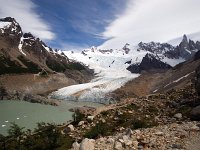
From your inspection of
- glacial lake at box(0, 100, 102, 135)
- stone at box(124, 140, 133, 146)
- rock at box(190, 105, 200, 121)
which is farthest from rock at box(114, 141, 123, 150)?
glacial lake at box(0, 100, 102, 135)

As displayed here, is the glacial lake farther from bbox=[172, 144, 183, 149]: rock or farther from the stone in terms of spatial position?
bbox=[172, 144, 183, 149]: rock

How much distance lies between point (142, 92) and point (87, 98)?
28.8 metres

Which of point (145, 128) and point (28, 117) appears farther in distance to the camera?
point (28, 117)

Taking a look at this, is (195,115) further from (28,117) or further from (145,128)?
(28,117)

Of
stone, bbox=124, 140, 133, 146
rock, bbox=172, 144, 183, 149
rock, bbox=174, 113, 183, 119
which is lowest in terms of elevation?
rock, bbox=172, 144, 183, 149

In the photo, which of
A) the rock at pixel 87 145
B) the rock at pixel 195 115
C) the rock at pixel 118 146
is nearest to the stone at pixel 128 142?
the rock at pixel 118 146

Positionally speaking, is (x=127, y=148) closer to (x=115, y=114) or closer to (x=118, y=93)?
(x=115, y=114)

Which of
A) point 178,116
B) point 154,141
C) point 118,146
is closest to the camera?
point 118,146

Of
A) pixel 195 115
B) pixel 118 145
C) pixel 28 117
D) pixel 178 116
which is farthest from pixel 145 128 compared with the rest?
pixel 28 117

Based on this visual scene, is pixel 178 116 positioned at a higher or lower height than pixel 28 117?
lower

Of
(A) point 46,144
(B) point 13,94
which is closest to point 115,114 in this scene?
(A) point 46,144

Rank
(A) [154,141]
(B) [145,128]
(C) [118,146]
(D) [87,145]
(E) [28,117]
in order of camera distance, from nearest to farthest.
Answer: (C) [118,146], (A) [154,141], (D) [87,145], (B) [145,128], (E) [28,117]

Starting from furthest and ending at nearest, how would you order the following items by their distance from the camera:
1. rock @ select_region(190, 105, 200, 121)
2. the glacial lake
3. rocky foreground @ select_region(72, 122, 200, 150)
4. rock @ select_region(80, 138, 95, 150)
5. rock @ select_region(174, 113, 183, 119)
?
1. the glacial lake
2. rock @ select_region(174, 113, 183, 119)
3. rock @ select_region(190, 105, 200, 121)
4. rock @ select_region(80, 138, 95, 150)
5. rocky foreground @ select_region(72, 122, 200, 150)

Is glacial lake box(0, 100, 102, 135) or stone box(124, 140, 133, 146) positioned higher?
glacial lake box(0, 100, 102, 135)
